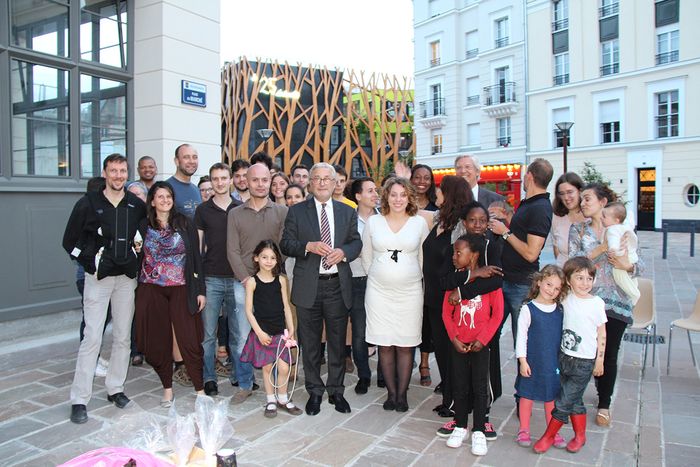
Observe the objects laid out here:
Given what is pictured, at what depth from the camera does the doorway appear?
25703 millimetres

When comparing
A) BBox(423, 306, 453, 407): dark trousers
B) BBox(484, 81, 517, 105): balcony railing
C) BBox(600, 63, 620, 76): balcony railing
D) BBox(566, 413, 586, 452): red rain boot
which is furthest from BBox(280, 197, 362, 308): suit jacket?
BBox(484, 81, 517, 105): balcony railing

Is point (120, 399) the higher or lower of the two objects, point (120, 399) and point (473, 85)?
the lower

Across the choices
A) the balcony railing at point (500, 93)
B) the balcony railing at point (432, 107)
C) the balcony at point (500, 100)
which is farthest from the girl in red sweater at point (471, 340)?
the balcony railing at point (432, 107)

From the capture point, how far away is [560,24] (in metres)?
28.2

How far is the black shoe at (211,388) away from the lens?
462 centimetres

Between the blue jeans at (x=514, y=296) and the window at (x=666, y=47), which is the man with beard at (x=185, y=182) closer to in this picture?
the blue jeans at (x=514, y=296)

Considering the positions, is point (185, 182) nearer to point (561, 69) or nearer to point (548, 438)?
point (548, 438)

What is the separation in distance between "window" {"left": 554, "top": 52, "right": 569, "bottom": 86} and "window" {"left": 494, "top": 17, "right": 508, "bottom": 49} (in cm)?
319

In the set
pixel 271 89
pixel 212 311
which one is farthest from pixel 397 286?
pixel 271 89

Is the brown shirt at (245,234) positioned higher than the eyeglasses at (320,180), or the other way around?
the eyeglasses at (320,180)

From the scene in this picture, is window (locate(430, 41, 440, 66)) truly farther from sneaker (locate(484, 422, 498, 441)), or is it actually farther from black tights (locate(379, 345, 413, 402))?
sneaker (locate(484, 422, 498, 441))

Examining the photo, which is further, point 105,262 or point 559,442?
point 105,262

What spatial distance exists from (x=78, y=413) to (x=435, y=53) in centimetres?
3349

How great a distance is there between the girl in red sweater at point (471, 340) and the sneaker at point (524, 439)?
0.27 m
